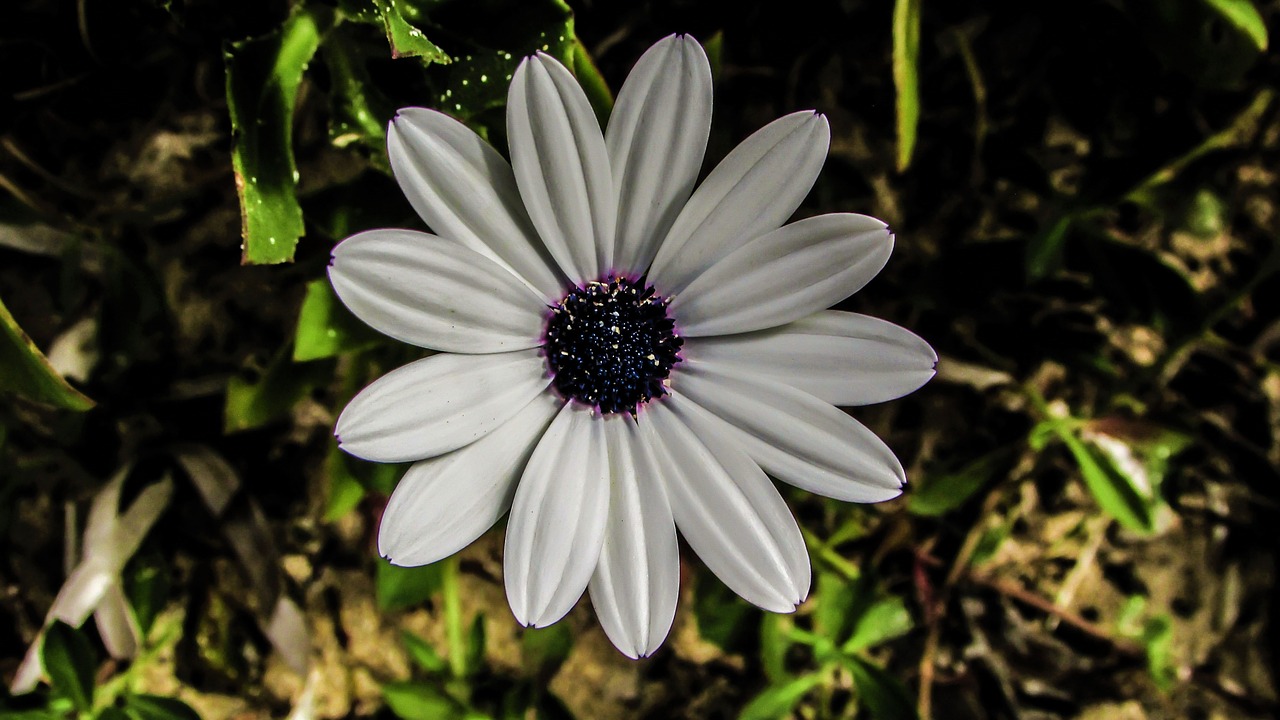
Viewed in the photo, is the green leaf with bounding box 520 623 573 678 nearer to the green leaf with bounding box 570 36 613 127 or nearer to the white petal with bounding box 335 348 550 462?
the white petal with bounding box 335 348 550 462

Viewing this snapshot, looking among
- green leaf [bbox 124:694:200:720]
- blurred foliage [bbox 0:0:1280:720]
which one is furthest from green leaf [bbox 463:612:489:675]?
→ green leaf [bbox 124:694:200:720]

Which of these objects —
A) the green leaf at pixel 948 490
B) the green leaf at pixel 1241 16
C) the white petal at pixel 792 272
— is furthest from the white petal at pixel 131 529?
the green leaf at pixel 1241 16

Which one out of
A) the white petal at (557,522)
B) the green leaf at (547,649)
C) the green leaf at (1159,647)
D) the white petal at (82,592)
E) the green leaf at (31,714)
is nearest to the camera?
the white petal at (557,522)

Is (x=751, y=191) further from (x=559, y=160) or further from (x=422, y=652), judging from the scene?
(x=422, y=652)

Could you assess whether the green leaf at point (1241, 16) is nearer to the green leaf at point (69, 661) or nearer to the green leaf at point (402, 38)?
the green leaf at point (402, 38)

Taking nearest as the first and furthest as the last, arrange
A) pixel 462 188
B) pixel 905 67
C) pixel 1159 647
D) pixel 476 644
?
pixel 462 188
pixel 905 67
pixel 476 644
pixel 1159 647

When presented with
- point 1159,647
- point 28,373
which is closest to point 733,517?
point 28,373

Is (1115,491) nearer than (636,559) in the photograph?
No
